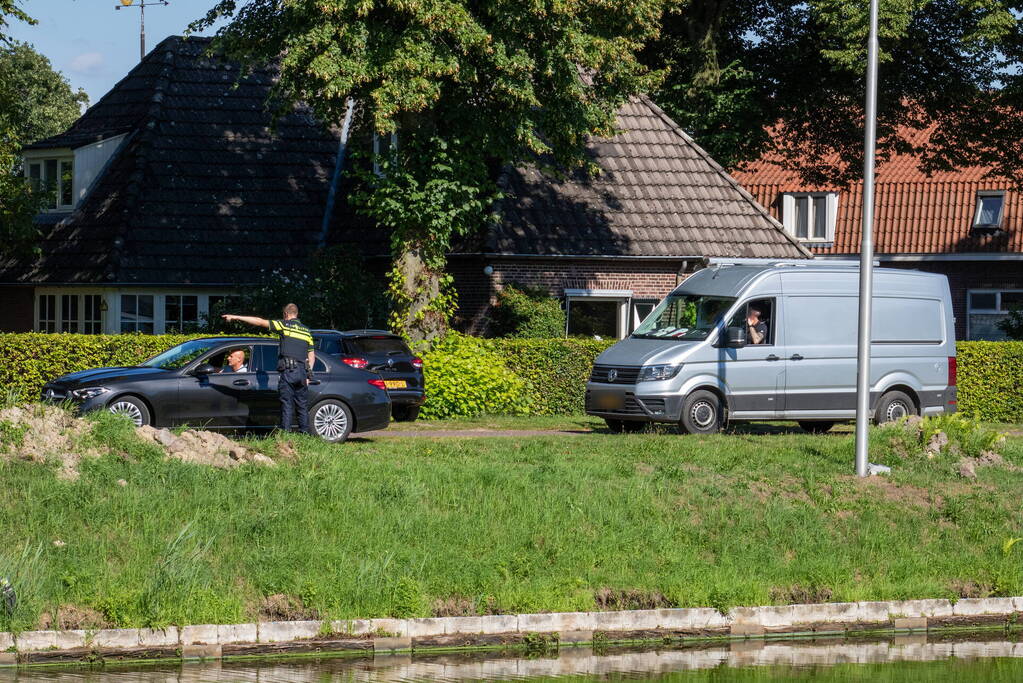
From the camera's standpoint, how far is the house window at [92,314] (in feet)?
105

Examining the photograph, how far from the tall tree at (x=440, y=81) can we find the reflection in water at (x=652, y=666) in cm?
1414

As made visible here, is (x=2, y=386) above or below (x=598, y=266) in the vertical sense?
below

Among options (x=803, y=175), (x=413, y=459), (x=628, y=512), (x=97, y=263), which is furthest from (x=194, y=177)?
(x=628, y=512)

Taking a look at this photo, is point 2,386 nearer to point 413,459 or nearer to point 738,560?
point 413,459

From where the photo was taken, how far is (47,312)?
33.1 meters

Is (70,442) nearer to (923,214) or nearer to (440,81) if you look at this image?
(440,81)

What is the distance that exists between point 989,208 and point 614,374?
28.6 metres

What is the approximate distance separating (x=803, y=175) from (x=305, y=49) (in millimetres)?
18275

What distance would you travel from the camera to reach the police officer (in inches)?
760

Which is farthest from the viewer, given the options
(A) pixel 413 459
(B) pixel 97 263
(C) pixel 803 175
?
(C) pixel 803 175

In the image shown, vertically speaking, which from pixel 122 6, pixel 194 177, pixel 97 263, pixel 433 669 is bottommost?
pixel 433 669

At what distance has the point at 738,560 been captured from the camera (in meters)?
13.1

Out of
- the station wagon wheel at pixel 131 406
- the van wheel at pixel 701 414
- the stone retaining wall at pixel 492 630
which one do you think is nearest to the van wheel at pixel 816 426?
the van wheel at pixel 701 414

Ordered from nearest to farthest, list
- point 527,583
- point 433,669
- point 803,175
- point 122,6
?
point 433,669
point 527,583
point 803,175
point 122,6
